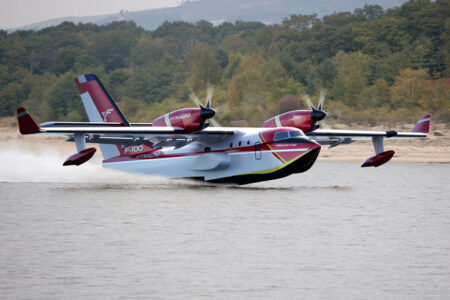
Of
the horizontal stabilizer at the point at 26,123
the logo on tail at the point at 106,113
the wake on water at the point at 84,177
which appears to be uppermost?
the horizontal stabilizer at the point at 26,123

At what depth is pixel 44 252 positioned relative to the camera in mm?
16906

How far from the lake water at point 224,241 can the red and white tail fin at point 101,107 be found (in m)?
1.79

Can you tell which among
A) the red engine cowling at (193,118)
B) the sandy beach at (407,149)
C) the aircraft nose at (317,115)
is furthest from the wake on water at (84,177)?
the sandy beach at (407,149)

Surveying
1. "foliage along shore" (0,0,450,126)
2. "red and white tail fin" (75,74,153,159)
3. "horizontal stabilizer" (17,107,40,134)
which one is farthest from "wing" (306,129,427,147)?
"foliage along shore" (0,0,450,126)

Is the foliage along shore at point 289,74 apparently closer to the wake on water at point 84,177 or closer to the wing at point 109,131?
the wake on water at point 84,177

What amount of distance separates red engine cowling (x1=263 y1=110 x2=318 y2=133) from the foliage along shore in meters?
24.5

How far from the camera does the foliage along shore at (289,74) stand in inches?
2446

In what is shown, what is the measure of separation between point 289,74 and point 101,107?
4874 centimetres

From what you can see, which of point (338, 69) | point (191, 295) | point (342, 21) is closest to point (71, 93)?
point (338, 69)

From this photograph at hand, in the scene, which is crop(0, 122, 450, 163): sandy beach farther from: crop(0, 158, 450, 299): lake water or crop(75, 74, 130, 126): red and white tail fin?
→ crop(75, 74, 130, 126): red and white tail fin

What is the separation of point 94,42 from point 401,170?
90954 millimetres

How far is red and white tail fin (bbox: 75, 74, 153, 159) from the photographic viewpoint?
3047 centimetres

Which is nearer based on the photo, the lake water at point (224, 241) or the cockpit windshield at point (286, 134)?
the lake water at point (224, 241)

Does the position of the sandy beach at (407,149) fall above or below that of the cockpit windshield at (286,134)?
below
